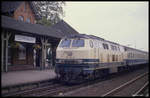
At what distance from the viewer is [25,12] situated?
93.6 ft

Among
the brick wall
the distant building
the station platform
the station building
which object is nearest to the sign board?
the station building

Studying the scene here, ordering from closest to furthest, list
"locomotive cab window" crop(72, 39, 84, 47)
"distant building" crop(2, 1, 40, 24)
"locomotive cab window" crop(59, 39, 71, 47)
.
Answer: "locomotive cab window" crop(72, 39, 84, 47) → "locomotive cab window" crop(59, 39, 71, 47) → "distant building" crop(2, 1, 40, 24)

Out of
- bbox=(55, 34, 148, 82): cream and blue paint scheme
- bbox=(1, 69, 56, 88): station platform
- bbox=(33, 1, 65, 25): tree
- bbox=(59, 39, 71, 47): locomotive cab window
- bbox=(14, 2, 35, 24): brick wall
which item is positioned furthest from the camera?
bbox=(33, 1, 65, 25): tree

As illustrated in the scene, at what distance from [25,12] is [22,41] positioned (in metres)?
13.0

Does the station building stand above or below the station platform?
above

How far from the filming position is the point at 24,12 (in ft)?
92.9

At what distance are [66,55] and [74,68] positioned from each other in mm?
1083

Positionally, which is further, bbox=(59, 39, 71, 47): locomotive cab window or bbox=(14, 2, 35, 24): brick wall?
bbox=(14, 2, 35, 24): brick wall

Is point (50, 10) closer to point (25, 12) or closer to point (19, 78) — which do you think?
point (25, 12)

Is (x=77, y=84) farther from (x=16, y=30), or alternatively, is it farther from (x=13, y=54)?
(x=13, y=54)

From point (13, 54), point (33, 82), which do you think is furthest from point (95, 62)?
point (13, 54)

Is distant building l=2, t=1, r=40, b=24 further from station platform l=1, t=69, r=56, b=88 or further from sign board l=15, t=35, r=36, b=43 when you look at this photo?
station platform l=1, t=69, r=56, b=88

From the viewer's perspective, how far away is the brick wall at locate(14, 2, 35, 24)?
26866 millimetres

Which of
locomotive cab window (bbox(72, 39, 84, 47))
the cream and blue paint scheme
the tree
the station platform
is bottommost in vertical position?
the station platform
